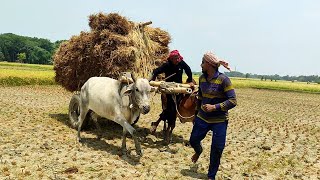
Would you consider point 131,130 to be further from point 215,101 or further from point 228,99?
point 228,99

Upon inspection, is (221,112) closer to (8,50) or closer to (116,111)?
(116,111)

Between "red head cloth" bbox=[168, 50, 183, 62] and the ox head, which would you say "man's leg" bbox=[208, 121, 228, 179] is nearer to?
the ox head

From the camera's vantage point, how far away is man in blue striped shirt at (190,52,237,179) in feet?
18.8

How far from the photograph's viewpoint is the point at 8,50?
132250 millimetres

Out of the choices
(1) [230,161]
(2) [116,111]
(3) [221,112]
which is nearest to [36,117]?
(2) [116,111]

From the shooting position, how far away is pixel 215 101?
5.94 metres

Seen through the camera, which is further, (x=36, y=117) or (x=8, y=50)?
(x=8, y=50)

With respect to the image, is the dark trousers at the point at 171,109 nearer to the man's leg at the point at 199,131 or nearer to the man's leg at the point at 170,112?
the man's leg at the point at 170,112

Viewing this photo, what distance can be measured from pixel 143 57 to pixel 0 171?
5162 mm

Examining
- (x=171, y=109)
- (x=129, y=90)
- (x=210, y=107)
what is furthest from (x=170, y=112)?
(x=210, y=107)

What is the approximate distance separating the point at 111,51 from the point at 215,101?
463 cm

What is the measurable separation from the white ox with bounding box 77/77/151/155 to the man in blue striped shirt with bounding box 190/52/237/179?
1376mm

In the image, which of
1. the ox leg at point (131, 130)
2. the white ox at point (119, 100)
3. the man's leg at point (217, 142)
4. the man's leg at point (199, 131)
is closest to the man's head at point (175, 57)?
the white ox at point (119, 100)

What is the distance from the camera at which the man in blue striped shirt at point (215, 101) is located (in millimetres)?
5727
